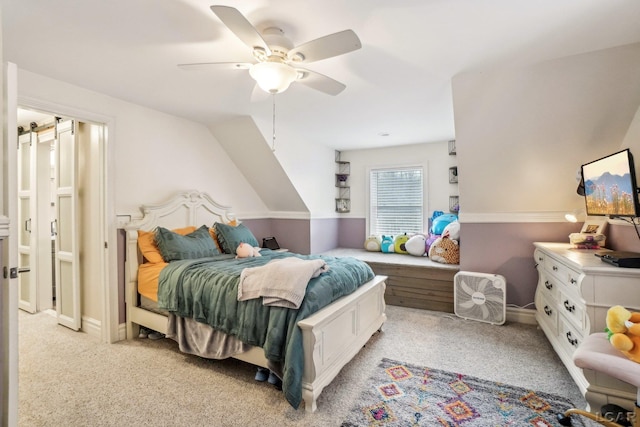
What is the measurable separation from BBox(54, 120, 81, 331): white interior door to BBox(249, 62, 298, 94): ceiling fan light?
91.4 inches

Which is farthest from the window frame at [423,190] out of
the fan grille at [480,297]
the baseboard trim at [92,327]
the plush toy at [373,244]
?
the baseboard trim at [92,327]

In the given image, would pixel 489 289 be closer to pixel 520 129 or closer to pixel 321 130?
pixel 520 129

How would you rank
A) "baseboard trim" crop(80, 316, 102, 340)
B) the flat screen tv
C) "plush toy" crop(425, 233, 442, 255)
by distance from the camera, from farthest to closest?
"plush toy" crop(425, 233, 442, 255) < "baseboard trim" crop(80, 316, 102, 340) < the flat screen tv

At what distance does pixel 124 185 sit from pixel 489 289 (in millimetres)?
3776

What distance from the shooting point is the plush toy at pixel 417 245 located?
4363 mm

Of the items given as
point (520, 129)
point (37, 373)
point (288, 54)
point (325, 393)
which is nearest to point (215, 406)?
point (325, 393)

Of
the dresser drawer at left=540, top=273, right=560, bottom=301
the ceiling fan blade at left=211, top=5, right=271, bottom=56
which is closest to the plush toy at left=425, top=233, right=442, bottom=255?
the dresser drawer at left=540, top=273, right=560, bottom=301

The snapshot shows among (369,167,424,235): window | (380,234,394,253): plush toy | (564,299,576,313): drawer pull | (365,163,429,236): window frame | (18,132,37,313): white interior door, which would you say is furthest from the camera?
(369,167,424,235): window

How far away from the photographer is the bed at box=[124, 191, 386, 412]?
6.23 feet

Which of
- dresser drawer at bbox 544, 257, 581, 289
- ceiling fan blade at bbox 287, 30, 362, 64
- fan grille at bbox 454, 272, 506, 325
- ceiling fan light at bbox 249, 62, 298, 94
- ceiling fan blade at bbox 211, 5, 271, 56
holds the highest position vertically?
ceiling fan blade at bbox 211, 5, 271, 56

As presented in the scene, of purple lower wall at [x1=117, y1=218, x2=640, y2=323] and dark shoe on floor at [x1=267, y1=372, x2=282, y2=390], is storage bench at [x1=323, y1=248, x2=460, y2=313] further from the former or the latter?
dark shoe on floor at [x1=267, y1=372, x2=282, y2=390]

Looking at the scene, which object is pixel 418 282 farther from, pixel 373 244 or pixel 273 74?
pixel 273 74

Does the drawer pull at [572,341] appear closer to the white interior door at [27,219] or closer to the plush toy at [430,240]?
the plush toy at [430,240]

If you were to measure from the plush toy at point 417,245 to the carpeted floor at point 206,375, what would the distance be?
4.20 ft
